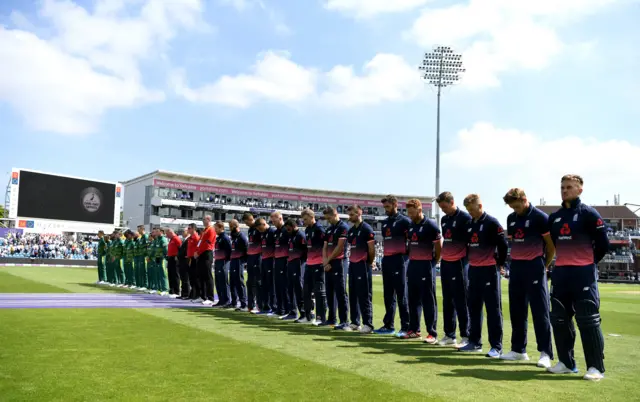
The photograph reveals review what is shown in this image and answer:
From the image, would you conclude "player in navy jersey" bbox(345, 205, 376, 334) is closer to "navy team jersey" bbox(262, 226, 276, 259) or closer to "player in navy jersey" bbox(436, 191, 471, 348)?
"player in navy jersey" bbox(436, 191, 471, 348)

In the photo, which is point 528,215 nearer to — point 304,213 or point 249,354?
point 249,354

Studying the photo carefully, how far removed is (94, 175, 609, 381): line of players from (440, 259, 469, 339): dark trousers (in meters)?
0.02

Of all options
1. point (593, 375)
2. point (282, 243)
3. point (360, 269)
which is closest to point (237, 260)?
point (282, 243)

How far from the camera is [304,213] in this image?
11016mm

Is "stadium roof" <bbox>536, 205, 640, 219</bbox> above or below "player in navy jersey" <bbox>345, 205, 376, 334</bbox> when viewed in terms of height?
above

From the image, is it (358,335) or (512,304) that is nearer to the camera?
(512,304)

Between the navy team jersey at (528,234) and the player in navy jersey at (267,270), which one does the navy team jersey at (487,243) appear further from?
the player in navy jersey at (267,270)

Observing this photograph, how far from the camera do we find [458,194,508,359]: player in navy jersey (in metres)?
7.62

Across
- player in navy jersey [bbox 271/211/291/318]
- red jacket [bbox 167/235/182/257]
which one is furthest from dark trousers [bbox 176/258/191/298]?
player in navy jersey [bbox 271/211/291/318]

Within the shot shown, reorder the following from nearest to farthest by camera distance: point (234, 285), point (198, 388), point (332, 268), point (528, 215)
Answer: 1. point (198, 388)
2. point (528, 215)
3. point (332, 268)
4. point (234, 285)

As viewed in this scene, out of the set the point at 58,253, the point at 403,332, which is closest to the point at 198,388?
the point at 403,332

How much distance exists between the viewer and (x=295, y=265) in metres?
11.7

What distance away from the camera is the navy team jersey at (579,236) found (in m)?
6.29

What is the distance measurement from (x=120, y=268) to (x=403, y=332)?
15.9 m
